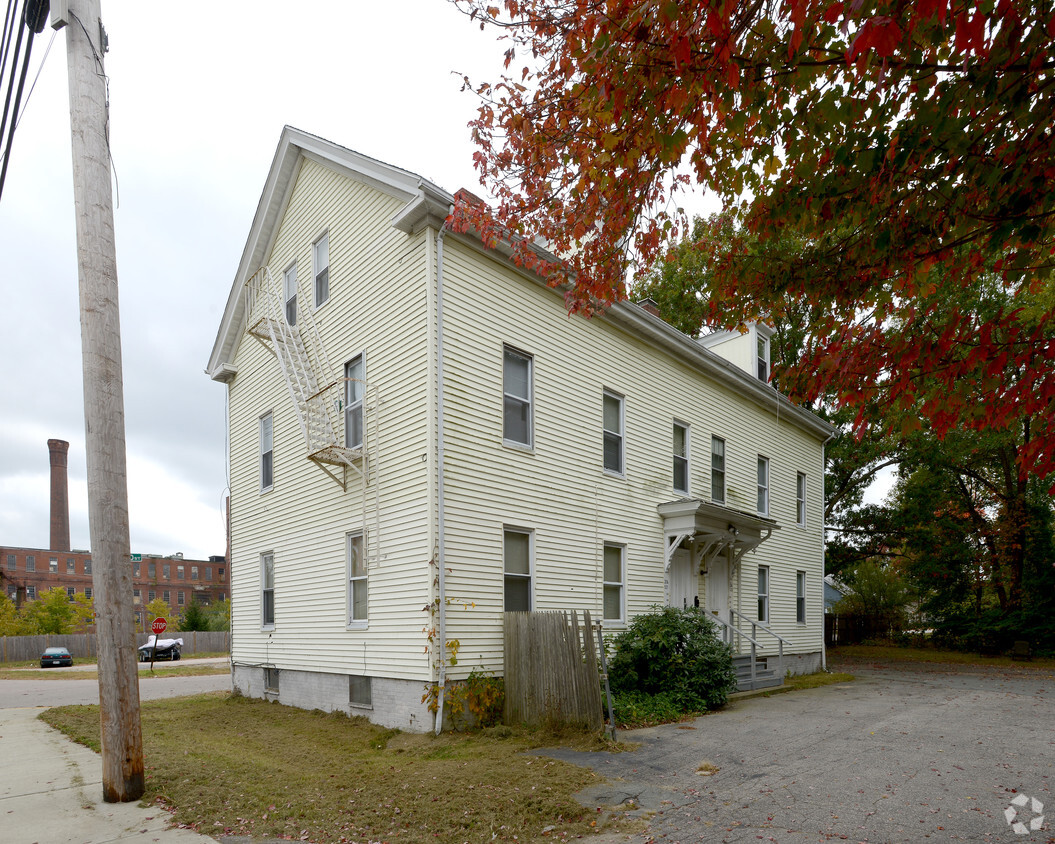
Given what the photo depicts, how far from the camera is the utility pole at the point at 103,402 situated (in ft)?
23.3

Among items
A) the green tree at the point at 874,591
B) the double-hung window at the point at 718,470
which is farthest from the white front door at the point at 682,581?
the green tree at the point at 874,591

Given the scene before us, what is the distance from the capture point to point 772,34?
5051 millimetres

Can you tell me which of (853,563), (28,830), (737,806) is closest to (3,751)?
(28,830)

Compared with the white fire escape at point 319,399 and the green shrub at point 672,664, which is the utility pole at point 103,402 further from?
the green shrub at point 672,664

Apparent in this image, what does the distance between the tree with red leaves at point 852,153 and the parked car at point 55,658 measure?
39.6m

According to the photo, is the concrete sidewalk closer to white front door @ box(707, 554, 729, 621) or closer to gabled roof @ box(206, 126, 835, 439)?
gabled roof @ box(206, 126, 835, 439)

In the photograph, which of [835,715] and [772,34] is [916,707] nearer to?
[835,715]

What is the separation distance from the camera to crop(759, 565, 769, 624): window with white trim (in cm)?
2002

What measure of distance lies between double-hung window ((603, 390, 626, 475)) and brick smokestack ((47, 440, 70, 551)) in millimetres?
73457

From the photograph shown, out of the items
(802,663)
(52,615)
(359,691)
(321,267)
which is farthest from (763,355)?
(52,615)

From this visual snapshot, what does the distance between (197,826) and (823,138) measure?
25.6 feet

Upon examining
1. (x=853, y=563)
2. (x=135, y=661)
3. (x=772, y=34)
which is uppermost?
(x=772, y=34)

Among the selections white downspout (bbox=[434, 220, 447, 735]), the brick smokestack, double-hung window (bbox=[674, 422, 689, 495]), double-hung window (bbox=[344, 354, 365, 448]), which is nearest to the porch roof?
double-hung window (bbox=[674, 422, 689, 495])

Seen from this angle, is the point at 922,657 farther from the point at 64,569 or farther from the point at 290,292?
the point at 64,569
